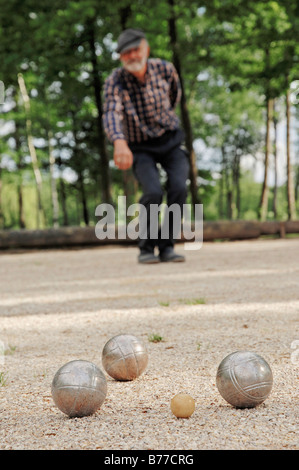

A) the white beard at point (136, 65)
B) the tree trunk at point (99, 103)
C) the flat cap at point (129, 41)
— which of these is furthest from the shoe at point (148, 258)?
the tree trunk at point (99, 103)

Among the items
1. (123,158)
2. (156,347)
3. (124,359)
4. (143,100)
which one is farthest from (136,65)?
(124,359)

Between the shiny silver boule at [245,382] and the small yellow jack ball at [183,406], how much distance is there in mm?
148

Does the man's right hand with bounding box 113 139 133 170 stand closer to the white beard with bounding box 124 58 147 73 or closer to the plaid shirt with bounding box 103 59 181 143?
the plaid shirt with bounding box 103 59 181 143

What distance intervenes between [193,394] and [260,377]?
1.03 ft

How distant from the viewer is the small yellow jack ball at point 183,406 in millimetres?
1808

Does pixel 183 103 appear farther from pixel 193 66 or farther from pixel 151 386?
pixel 151 386

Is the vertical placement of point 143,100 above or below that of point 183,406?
above

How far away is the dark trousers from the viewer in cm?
610

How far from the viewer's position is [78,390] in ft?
6.08

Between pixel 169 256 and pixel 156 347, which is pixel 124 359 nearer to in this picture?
pixel 156 347

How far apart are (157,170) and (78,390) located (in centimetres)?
466

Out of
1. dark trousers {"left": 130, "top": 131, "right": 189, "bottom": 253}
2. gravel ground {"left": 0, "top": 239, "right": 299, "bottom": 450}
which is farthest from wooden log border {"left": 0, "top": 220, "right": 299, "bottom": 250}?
→ gravel ground {"left": 0, "top": 239, "right": 299, "bottom": 450}

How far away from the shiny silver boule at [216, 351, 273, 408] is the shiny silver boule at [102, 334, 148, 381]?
48 cm

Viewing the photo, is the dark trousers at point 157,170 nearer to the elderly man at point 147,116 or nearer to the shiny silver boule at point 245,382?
the elderly man at point 147,116
